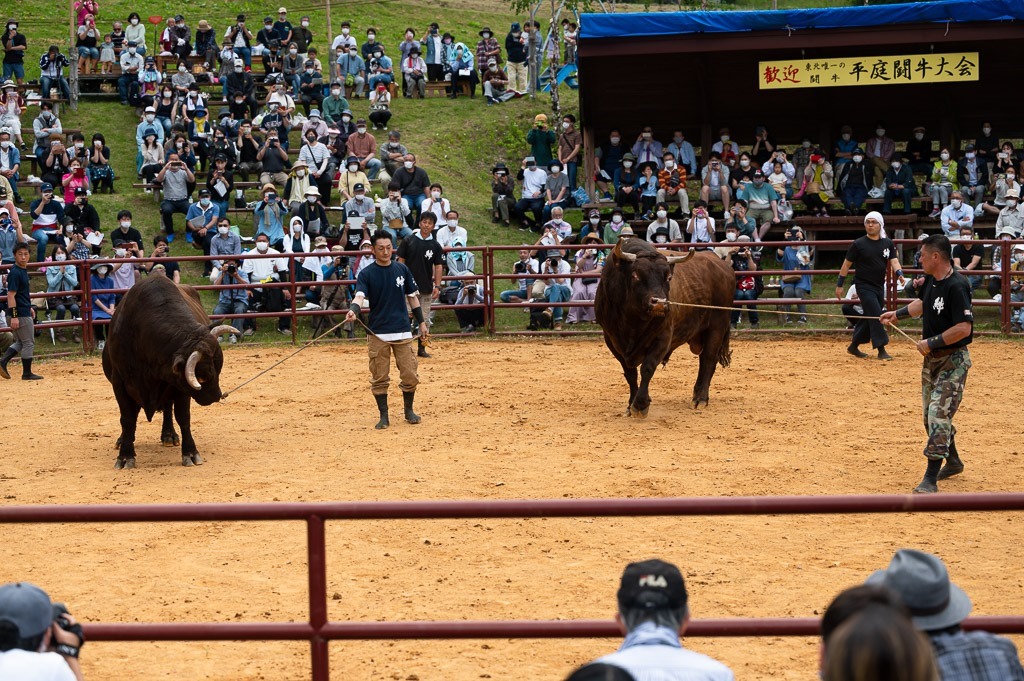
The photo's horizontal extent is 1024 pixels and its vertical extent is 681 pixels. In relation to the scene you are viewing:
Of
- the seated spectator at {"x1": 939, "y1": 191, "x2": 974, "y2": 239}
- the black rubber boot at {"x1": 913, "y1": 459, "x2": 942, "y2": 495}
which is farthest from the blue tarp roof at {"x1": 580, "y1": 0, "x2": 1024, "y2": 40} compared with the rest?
the black rubber boot at {"x1": 913, "y1": 459, "x2": 942, "y2": 495}

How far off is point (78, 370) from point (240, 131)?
9.53m

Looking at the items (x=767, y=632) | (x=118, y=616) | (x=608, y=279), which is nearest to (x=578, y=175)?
(x=608, y=279)

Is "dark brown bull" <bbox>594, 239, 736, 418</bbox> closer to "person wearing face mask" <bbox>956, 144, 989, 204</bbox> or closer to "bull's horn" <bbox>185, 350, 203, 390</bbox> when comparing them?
"bull's horn" <bbox>185, 350, 203, 390</bbox>

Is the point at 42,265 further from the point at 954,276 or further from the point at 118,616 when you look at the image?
the point at 954,276

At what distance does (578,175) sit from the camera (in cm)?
2569

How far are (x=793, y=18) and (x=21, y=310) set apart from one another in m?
13.2

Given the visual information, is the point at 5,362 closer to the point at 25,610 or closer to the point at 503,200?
the point at 503,200

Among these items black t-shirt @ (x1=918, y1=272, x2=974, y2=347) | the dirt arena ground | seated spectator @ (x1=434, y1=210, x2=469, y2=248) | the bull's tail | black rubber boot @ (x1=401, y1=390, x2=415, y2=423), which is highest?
seated spectator @ (x1=434, y1=210, x2=469, y2=248)

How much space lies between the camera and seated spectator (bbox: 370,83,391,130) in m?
27.8

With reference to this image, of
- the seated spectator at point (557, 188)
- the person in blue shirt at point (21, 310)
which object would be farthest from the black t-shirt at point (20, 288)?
the seated spectator at point (557, 188)

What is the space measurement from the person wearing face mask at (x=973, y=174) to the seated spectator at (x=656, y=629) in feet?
65.6

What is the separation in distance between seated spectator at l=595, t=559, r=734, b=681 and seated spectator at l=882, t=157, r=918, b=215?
64.8 feet

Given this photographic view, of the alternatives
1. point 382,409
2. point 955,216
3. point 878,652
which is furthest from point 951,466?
point 955,216

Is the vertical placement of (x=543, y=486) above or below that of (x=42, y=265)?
below
